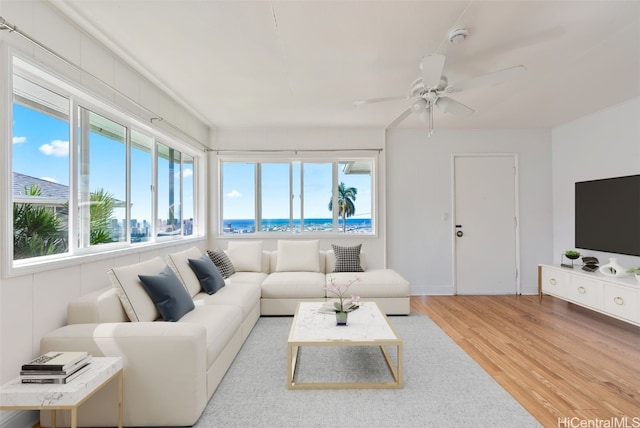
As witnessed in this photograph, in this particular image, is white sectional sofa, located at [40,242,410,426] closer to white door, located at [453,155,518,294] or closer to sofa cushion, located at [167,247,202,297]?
sofa cushion, located at [167,247,202,297]

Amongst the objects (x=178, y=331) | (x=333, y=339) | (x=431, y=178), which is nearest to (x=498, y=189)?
(x=431, y=178)

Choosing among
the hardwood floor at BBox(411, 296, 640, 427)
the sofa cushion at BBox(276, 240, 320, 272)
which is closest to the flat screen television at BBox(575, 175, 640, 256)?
the hardwood floor at BBox(411, 296, 640, 427)

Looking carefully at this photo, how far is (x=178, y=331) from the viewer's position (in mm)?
1810

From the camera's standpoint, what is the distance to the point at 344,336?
2229mm

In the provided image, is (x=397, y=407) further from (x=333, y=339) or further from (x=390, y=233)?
(x=390, y=233)

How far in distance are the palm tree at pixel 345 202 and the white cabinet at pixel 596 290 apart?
9.23 feet

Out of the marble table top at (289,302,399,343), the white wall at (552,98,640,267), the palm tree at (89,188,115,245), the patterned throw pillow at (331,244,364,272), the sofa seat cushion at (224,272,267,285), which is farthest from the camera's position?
the patterned throw pillow at (331,244,364,272)

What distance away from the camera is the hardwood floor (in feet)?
6.47

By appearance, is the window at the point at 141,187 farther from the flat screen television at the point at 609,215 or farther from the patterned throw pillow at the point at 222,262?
the flat screen television at the point at 609,215

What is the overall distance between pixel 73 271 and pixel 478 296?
194 inches

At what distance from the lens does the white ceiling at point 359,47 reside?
2.09 metres

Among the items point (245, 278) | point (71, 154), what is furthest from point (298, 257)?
point (71, 154)

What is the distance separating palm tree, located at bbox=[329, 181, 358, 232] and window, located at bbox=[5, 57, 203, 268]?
8.63 ft

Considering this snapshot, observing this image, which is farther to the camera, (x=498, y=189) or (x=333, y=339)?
(x=498, y=189)
